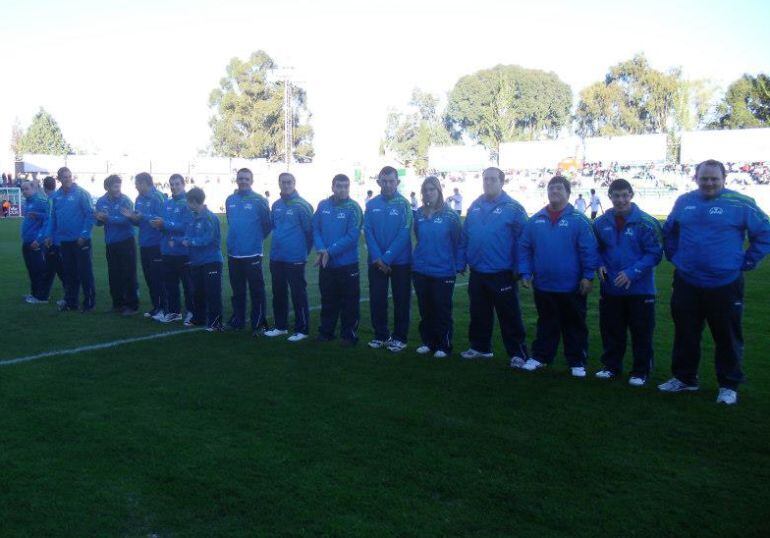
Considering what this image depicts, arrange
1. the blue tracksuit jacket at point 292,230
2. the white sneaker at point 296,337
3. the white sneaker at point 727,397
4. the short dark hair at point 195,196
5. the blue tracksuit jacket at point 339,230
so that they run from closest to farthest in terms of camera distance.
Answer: the white sneaker at point 727,397, the blue tracksuit jacket at point 339,230, the white sneaker at point 296,337, the blue tracksuit jacket at point 292,230, the short dark hair at point 195,196

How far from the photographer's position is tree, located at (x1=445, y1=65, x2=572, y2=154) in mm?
70688

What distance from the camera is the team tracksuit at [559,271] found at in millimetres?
6035

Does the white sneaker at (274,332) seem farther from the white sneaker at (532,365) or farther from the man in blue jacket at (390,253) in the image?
the white sneaker at (532,365)

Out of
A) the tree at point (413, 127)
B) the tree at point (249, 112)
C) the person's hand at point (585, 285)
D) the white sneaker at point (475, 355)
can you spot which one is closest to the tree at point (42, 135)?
the tree at point (249, 112)

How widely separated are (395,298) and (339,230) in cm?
92

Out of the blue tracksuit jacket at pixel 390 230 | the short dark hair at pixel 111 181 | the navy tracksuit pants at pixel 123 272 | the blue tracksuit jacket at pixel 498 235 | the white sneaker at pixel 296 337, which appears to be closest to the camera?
the blue tracksuit jacket at pixel 498 235

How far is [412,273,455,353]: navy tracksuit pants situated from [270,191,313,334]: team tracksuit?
1376 mm

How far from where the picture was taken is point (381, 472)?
4.10m

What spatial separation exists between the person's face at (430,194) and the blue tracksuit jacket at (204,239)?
2628 millimetres

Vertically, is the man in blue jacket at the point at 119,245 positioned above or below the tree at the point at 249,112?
below

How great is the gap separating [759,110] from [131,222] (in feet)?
181

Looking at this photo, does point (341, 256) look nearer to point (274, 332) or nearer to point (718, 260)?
point (274, 332)

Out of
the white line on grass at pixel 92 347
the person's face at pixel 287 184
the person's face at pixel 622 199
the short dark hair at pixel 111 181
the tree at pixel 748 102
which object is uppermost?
the tree at pixel 748 102

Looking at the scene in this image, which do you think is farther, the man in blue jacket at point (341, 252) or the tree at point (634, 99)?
the tree at point (634, 99)
